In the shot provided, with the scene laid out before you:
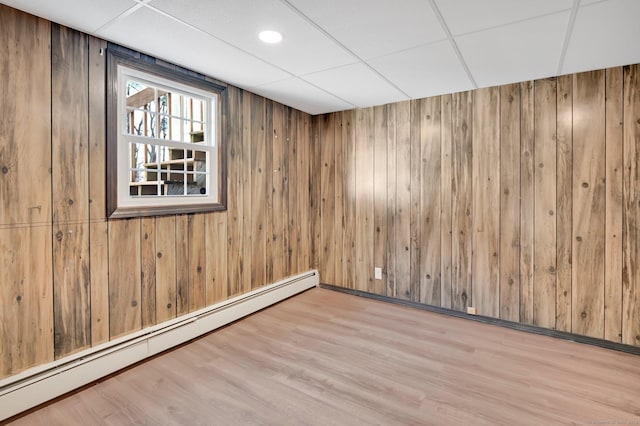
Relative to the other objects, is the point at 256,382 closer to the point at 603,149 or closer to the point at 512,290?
the point at 512,290

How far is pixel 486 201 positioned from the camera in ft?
10.7

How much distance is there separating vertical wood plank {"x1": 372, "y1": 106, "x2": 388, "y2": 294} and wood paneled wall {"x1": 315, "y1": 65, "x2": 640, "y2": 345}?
13 millimetres

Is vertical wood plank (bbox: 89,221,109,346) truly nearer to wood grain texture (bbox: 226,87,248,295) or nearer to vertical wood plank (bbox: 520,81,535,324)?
wood grain texture (bbox: 226,87,248,295)

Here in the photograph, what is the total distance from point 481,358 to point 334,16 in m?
2.71

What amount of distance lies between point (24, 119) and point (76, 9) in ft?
2.39

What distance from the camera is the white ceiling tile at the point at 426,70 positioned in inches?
95.2

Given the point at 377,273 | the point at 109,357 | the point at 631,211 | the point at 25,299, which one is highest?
the point at 631,211

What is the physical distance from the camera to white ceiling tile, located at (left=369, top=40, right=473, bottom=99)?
95.2 inches

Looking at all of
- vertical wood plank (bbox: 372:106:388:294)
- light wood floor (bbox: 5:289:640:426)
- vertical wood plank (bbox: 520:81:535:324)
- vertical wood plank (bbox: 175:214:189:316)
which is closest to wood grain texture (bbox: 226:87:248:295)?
vertical wood plank (bbox: 175:214:189:316)

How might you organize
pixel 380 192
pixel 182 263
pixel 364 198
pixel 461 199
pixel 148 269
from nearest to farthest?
1. pixel 148 269
2. pixel 182 263
3. pixel 461 199
4. pixel 380 192
5. pixel 364 198

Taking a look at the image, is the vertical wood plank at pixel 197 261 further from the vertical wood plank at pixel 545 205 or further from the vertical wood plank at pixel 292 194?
the vertical wood plank at pixel 545 205

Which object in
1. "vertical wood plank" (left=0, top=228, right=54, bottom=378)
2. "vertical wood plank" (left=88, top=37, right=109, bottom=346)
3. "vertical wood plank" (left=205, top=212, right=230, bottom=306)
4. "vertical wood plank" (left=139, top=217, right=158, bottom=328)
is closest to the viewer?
"vertical wood plank" (left=0, top=228, right=54, bottom=378)

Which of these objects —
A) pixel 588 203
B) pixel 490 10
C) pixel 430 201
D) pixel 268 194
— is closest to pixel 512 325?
pixel 588 203

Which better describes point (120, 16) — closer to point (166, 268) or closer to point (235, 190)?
point (235, 190)
